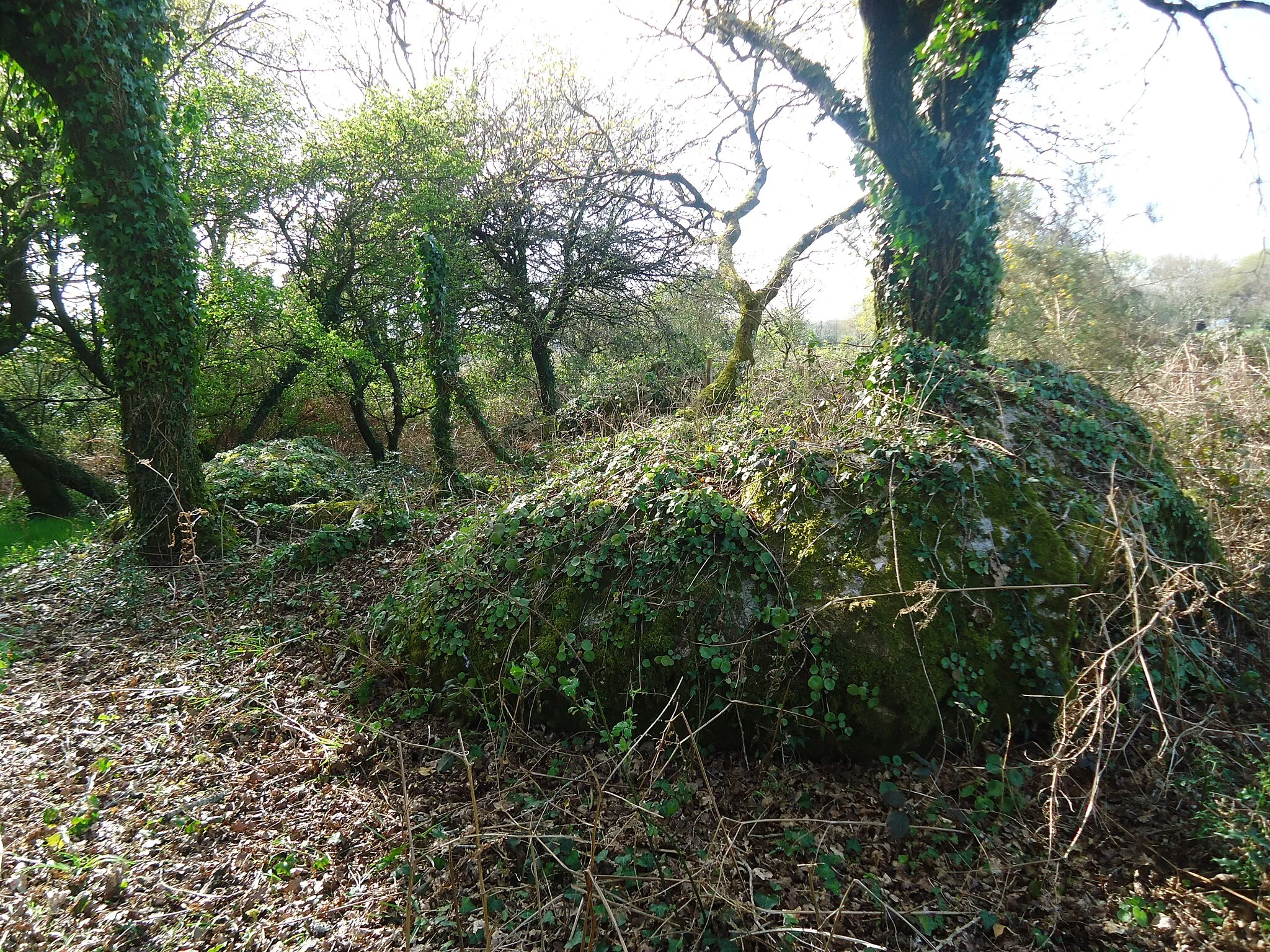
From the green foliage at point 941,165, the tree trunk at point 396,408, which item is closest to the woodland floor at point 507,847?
the green foliage at point 941,165

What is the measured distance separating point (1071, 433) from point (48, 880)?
22.6 ft

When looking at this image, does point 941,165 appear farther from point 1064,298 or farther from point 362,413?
point 362,413

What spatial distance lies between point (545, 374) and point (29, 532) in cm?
940

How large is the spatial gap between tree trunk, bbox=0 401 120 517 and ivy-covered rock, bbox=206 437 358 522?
93.7 inches

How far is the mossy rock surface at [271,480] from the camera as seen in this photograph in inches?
298

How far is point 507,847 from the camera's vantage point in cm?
307

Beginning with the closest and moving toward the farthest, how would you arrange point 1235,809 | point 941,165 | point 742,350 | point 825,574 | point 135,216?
point 1235,809 < point 825,574 < point 941,165 < point 135,216 < point 742,350

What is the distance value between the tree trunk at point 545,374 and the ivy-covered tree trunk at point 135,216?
754 cm

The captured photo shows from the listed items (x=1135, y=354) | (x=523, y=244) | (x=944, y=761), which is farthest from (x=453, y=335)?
(x=1135, y=354)

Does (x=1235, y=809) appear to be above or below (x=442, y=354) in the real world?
below

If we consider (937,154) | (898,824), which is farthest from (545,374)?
(898,824)

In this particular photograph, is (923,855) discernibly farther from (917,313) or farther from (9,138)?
(9,138)

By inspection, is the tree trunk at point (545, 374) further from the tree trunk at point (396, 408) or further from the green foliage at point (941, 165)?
the green foliage at point (941, 165)

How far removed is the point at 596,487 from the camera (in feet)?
15.2
